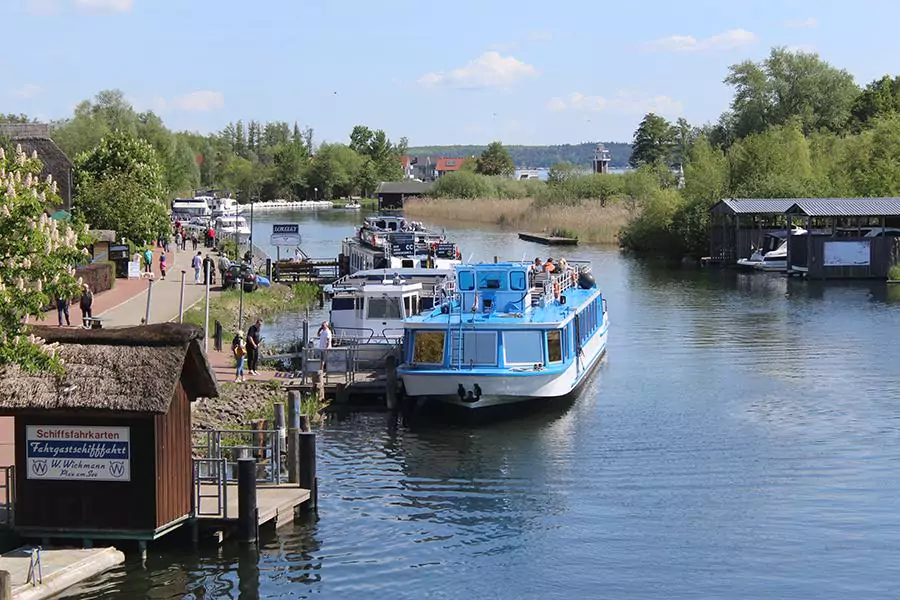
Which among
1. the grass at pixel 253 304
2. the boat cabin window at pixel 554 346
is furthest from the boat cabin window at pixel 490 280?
the grass at pixel 253 304

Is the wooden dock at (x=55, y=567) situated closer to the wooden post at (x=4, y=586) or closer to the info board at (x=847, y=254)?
the wooden post at (x=4, y=586)

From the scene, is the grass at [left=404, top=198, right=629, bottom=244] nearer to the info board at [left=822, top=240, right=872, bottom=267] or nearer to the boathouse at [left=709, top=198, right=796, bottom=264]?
the boathouse at [left=709, top=198, right=796, bottom=264]

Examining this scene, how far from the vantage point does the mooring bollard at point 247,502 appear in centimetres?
2445

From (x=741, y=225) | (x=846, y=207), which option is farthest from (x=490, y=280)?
(x=741, y=225)

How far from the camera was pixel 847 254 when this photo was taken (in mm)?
79125

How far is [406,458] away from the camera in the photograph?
33.8 m

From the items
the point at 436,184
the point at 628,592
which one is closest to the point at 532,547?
the point at 628,592

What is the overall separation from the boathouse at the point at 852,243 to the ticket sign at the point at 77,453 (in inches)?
2398

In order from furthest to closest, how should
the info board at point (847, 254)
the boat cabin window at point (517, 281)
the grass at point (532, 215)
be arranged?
the grass at point (532, 215), the info board at point (847, 254), the boat cabin window at point (517, 281)

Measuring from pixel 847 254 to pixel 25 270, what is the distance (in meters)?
64.2

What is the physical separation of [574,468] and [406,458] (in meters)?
4.25

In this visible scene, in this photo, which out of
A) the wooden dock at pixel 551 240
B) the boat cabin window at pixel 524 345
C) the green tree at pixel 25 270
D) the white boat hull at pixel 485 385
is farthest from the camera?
the wooden dock at pixel 551 240

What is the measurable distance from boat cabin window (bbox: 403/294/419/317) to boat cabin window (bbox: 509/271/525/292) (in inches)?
177

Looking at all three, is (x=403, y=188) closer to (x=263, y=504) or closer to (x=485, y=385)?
(x=485, y=385)
